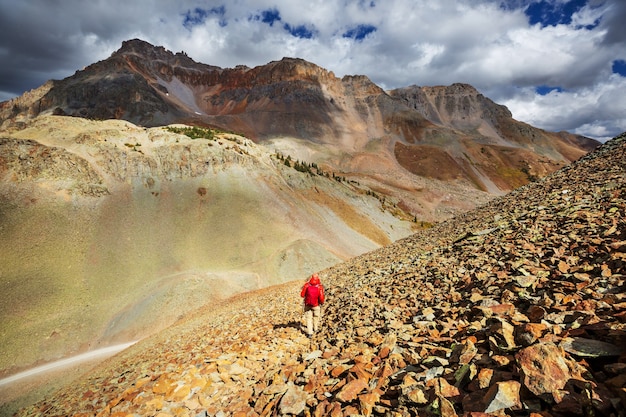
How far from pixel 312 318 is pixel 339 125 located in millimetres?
161191

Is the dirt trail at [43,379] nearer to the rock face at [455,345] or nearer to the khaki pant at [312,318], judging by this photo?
the rock face at [455,345]

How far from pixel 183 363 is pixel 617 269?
38.0 ft

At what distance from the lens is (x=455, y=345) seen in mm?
5246

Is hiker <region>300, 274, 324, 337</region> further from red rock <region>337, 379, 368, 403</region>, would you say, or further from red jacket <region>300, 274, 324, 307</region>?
red rock <region>337, 379, 368, 403</region>

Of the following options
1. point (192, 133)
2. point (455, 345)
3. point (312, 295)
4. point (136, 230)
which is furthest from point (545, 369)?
point (192, 133)

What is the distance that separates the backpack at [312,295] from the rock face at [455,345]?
1.06 metres

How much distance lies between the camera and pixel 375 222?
195ft

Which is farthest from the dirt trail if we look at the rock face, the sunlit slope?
the rock face

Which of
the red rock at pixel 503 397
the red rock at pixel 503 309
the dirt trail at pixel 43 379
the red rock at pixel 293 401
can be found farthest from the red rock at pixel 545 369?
the dirt trail at pixel 43 379

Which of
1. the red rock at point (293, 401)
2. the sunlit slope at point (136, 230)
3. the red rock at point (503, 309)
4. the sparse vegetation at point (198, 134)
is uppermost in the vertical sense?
the sparse vegetation at point (198, 134)

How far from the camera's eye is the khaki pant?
34.1ft

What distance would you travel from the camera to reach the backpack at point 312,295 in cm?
1052

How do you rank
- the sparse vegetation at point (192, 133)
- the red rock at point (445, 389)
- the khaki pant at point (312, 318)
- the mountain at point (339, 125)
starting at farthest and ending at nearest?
the mountain at point (339, 125) → the sparse vegetation at point (192, 133) → the khaki pant at point (312, 318) → the red rock at point (445, 389)

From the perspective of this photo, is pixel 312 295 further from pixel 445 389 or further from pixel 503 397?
pixel 503 397
